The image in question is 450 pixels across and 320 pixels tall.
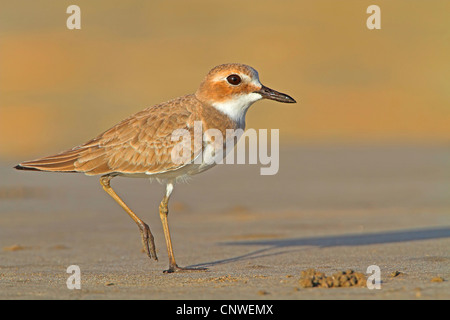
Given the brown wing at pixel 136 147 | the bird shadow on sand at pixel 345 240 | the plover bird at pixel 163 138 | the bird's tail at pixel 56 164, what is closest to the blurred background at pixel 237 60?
the bird shadow on sand at pixel 345 240

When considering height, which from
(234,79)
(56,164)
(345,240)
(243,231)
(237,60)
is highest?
(237,60)

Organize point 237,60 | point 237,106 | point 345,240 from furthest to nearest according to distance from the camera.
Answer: point 237,60 → point 345,240 → point 237,106

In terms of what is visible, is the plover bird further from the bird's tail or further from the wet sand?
the wet sand

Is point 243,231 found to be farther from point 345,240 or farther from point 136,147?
point 136,147

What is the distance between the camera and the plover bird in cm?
792

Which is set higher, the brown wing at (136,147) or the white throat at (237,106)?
the white throat at (237,106)

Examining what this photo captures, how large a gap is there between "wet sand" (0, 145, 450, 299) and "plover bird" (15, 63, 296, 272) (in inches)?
36.8

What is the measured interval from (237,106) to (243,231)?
2.73 metres

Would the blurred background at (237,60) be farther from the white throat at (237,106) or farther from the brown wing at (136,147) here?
the white throat at (237,106)

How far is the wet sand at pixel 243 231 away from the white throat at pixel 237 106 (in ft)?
4.85

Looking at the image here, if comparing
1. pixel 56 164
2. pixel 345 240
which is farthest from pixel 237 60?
pixel 56 164

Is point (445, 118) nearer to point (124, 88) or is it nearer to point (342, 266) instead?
point (124, 88)

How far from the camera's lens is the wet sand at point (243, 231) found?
21.4 ft

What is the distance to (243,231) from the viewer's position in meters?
10.5
